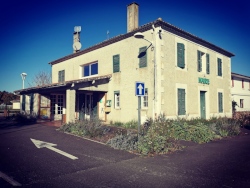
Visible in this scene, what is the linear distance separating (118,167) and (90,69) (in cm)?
1168

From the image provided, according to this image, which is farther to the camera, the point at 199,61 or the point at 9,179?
the point at 199,61

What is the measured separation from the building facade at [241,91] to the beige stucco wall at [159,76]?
6.62m

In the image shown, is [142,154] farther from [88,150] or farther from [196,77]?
[196,77]

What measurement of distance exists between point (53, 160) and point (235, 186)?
450 centimetres

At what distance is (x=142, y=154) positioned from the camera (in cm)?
577

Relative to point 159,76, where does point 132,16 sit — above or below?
above

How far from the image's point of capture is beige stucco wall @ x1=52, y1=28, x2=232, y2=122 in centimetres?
1045

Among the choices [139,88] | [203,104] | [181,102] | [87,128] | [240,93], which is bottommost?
[87,128]

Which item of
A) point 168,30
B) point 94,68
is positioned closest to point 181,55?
point 168,30

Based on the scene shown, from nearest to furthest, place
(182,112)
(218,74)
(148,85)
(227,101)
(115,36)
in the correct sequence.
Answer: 1. (148,85)
2. (182,112)
3. (115,36)
4. (218,74)
5. (227,101)

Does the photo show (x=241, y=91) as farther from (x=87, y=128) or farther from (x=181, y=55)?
(x=87, y=128)

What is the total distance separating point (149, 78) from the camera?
35.0 ft

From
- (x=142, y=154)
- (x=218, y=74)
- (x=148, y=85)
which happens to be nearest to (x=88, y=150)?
(x=142, y=154)

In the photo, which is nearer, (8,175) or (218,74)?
(8,175)
